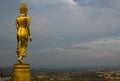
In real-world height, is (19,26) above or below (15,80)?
above

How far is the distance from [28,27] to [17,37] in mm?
452

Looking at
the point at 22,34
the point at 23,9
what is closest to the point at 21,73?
the point at 22,34

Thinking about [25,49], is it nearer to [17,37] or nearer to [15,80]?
[17,37]

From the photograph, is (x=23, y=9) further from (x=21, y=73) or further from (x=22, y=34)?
(x=21, y=73)

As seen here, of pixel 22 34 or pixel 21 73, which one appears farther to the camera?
pixel 22 34

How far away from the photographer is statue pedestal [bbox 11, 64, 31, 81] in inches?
368

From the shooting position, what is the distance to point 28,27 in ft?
32.6

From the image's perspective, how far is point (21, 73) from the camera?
9375 mm

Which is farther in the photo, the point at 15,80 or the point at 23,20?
the point at 23,20

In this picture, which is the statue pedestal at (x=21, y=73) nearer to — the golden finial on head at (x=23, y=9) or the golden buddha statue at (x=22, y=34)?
the golden buddha statue at (x=22, y=34)

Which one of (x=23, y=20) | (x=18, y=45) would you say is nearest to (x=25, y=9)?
(x=23, y=20)

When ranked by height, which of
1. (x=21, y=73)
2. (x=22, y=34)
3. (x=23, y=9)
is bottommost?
(x=21, y=73)

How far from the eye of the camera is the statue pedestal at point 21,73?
9352 mm

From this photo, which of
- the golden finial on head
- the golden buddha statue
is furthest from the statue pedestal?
the golden finial on head
